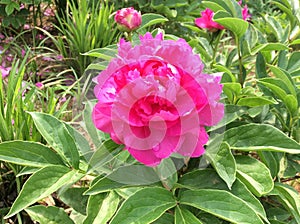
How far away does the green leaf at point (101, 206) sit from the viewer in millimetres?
926

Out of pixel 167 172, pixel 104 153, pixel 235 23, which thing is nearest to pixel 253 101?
pixel 235 23

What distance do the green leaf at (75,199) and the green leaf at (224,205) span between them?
32 cm

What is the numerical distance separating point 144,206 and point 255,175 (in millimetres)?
251

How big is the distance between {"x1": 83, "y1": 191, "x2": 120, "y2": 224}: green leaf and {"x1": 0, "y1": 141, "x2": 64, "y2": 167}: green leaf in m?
0.11

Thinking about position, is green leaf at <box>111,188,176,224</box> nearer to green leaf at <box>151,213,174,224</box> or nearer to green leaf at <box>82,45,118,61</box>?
green leaf at <box>151,213,174,224</box>

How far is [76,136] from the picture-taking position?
40.6 inches

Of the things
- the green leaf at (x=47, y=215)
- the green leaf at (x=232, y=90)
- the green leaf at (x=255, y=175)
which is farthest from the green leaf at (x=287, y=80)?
the green leaf at (x=47, y=215)

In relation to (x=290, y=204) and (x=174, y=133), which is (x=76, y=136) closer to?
(x=174, y=133)

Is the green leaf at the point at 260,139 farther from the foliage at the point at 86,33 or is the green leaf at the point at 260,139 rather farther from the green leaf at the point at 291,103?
the foliage at the point at 86,33

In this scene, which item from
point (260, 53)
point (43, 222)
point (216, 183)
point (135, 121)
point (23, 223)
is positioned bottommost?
point (23, 223)

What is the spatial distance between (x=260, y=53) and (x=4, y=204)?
3.10ft

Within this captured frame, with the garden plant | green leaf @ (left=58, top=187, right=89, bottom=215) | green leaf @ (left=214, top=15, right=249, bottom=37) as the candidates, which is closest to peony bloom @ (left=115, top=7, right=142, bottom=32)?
the garden plant

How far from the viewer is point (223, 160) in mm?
920

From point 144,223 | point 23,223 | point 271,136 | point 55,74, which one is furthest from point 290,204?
point 55,74
